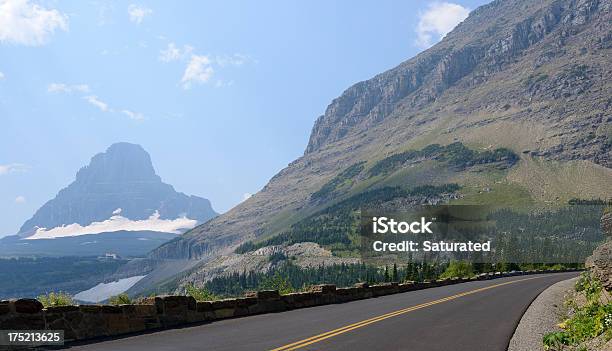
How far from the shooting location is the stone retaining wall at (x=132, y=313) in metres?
14.5

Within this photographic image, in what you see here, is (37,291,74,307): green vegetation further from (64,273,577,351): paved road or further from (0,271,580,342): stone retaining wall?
(64,273,577,351): paved road

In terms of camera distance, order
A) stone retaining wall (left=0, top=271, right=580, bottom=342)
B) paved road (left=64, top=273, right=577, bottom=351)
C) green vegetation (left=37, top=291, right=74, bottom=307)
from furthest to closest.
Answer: green vegetation (left=37, top=291, right=74, bottom=307)
stone retaining wall (left=0, top=271, right=580, bottom=342)
paved road (left=64, top=273, right=577, bottom=351)

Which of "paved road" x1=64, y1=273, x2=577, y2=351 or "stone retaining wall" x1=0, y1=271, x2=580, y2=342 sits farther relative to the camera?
"stone retaining wall" x1=0, y1=271, x2=580, y2=342

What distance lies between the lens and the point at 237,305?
2206 centimetres

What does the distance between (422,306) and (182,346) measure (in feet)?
51.7

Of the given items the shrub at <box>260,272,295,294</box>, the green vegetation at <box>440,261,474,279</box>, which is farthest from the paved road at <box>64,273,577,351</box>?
the green vegetation at <box>440,261,474,279</box>

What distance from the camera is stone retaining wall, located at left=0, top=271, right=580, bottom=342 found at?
14469mm

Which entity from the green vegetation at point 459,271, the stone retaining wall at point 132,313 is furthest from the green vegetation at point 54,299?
the green vegetation at point 459,271

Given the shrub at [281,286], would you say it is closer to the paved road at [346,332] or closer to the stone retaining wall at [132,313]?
the stone retaining wall at [132,313]

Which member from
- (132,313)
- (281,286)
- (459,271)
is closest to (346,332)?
(132,313)

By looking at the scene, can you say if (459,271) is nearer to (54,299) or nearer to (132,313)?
(132,313)

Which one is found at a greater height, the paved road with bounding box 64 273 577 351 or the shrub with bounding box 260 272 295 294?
the shrub with bounding box 260 272 295 294

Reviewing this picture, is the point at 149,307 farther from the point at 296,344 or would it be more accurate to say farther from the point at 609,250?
the point at 609,250

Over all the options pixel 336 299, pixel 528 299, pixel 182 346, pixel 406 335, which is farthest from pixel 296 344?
pixel 528 299
